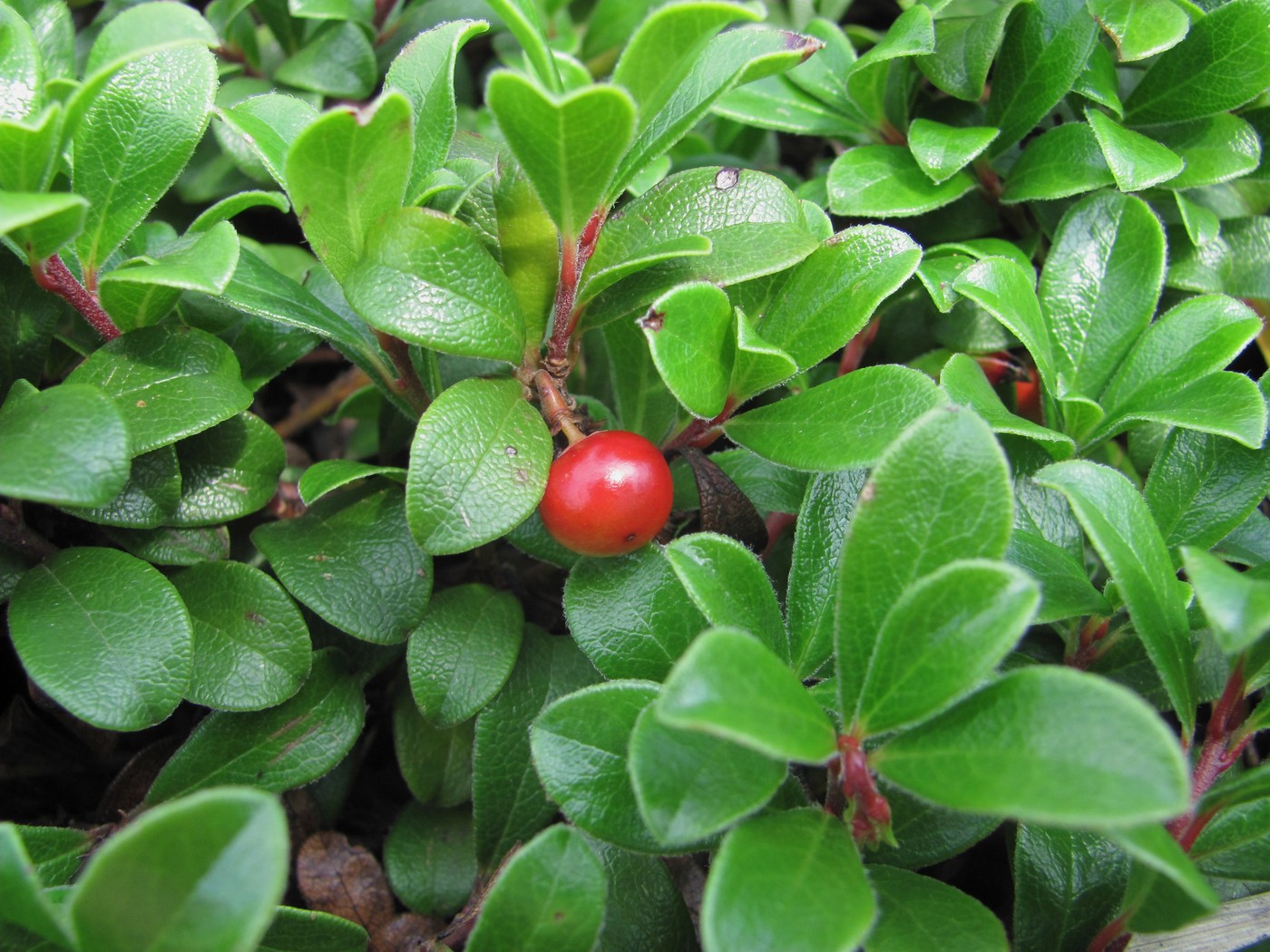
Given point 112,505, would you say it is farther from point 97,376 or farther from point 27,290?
point 27,290

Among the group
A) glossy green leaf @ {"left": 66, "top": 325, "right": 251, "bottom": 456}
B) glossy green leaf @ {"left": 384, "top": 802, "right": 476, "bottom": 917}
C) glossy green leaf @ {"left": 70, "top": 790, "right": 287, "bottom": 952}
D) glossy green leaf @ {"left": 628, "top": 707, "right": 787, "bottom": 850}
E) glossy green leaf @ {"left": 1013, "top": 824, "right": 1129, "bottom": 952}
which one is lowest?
glossy green leaf @ {"left": 384, "top": 802, "right": 476, "bottom": 917}

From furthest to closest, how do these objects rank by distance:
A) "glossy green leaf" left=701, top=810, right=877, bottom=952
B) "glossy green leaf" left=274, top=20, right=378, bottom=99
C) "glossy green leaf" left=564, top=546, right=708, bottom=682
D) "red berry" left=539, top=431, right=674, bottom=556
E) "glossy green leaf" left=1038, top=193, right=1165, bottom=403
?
"glossy green leaf" left=274, top=20, right=378, bottom=99 → "glossy green leaf" left=1038, top=193, right=1165, bottom=403 → "glossy green leaf" left=564, top=546, right=708, bottom=682 → "red berry" left=539, top=431, right=674, bottom=556 → "glossy green leaf" left=701, top=810, right=877, bottom=952

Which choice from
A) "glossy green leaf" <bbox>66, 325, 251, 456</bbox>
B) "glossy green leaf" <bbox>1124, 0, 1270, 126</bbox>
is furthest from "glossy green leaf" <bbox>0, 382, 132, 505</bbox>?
"glossy green leaf" <bbox>1124, 0, 1270, 126</bbox>

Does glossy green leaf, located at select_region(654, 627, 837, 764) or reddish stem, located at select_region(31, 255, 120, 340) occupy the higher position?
reddish stem, located at select_region(31, 255, 120, 340)

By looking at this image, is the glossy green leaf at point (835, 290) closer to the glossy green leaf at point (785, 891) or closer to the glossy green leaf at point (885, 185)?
the glossy green leaf at point (885, 185)

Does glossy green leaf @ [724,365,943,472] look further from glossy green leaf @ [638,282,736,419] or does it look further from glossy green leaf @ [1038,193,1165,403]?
glossy green leaf @ [1038,193,1165,403]

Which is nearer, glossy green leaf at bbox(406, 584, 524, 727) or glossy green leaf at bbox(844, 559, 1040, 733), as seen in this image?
glossy green leaf at bbox(844, 559, 1040, 733)

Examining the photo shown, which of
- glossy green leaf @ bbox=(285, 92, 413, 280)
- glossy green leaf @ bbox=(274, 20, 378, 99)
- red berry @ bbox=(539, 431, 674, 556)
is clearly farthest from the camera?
glossy green leaf @ bbox=(274, 20, 378, 99)
